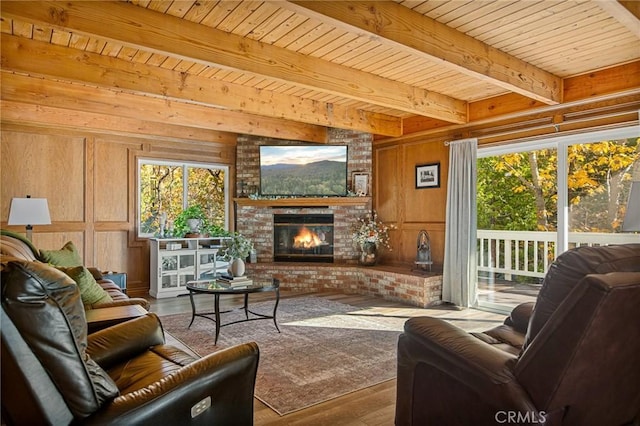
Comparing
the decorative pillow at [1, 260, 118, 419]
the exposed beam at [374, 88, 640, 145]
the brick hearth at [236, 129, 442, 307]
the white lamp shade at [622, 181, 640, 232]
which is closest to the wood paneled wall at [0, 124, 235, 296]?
the brick hearth at [236, 129, 442, 307]

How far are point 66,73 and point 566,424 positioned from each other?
4175 millimetres

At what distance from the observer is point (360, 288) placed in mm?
6188

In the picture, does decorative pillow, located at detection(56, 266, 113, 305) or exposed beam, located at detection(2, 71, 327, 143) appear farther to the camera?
exposed beam, located at detection(2, 71, 327, 143)

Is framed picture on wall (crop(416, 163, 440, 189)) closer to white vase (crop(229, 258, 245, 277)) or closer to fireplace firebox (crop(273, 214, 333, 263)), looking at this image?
fireplace firebox (crop(273, 214, 333, 263))

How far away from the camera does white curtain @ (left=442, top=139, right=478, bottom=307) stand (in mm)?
5168

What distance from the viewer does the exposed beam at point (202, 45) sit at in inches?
102

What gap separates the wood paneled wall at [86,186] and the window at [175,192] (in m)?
0.15

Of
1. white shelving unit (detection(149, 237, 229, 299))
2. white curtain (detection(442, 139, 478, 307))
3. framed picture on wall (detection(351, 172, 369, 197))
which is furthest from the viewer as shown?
framed picture on wall (detection(351, 172, 369, 197))

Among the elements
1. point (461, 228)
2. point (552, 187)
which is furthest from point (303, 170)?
point (552, 187)

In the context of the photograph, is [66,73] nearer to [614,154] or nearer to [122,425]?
[122,425]

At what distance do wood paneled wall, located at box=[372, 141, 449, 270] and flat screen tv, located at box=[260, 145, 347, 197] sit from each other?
61cm

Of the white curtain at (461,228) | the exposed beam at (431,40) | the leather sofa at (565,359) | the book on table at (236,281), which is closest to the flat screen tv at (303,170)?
the white curtain at (461,228)

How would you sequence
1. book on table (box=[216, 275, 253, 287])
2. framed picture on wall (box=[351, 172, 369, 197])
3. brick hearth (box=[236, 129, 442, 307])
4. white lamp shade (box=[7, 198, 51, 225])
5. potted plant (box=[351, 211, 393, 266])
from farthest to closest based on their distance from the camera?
framed picture on wall (box=[351, 172, 369, 197]) → potted plant (box=[351, 211, 393, 266]) → brick hearth (box=[236, 129, 442, 307]) → white lamp shade (box=[7, 198, 51, 225]) → book on table (box=[216, 275, 253, 287])

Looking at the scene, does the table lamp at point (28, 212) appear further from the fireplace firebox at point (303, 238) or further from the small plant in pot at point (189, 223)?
the fireplace firebox at point (303, 238)
